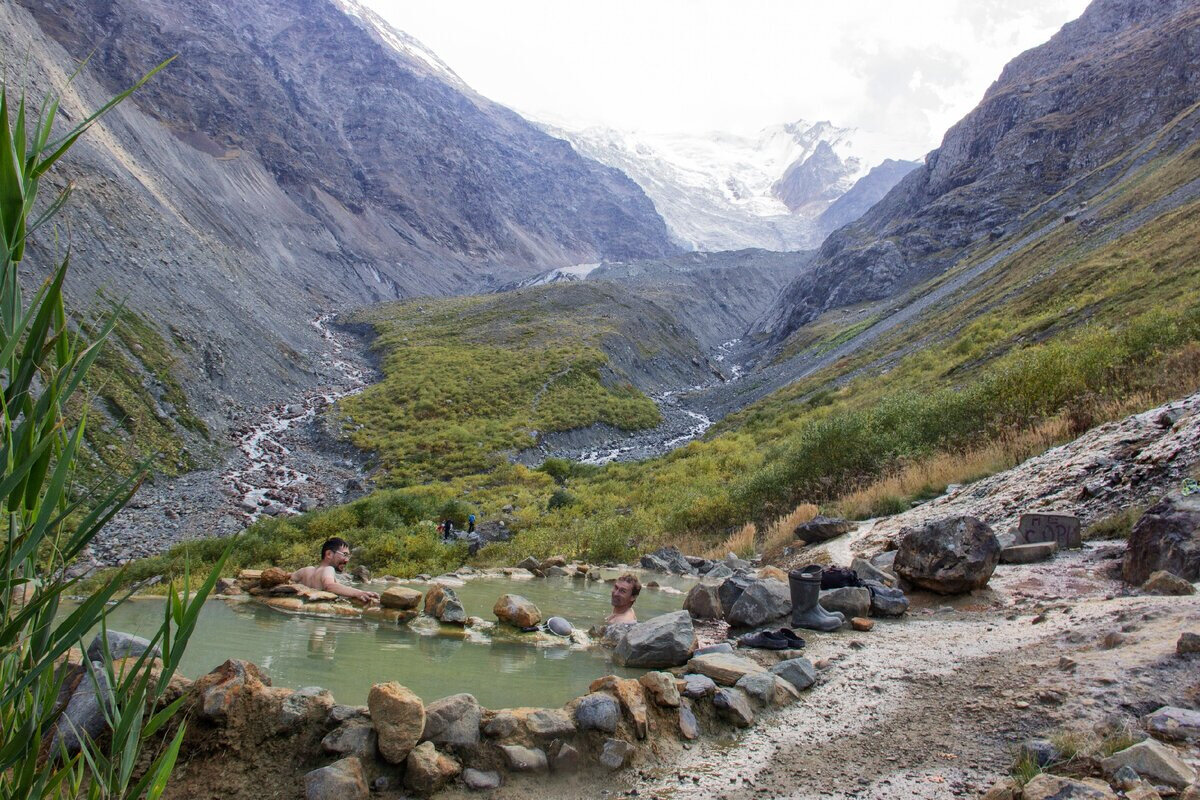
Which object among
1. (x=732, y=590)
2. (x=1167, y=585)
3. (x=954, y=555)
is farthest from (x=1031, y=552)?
(x=732, y=590)

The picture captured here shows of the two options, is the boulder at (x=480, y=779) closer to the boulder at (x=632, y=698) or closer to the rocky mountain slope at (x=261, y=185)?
the boulder at (x=632, y=698)

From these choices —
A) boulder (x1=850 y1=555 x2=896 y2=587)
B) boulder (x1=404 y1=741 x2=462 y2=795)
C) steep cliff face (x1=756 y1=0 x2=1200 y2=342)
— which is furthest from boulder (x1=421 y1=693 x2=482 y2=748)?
steep cliff face (x1=756 y1=0 x2=1200 y2=342)

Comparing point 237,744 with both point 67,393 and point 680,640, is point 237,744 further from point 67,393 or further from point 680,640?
point 680,640

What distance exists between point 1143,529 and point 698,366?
72.2 m

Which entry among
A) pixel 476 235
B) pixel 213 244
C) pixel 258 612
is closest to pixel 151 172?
pixel 213 244

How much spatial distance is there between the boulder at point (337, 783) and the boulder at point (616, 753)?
4.60ft

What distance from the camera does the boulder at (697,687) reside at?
5010 mm

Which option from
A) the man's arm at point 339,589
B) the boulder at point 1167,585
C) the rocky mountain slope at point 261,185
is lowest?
the boulder at point 1167,585

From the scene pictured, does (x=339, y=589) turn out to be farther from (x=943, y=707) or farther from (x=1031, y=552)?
(x=1031, y=552)

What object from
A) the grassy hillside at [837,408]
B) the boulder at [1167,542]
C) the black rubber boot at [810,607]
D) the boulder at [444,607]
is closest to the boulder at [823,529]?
the grassy hillside at [837,408]

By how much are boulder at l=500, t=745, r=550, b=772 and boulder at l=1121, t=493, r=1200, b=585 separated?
219 inches

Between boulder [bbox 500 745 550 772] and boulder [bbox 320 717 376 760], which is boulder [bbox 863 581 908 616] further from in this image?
boulder [bbox 320 717 376 760]

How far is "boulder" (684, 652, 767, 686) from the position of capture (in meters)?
5.41

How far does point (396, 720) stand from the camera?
409 cm
